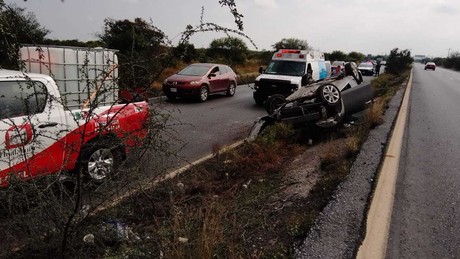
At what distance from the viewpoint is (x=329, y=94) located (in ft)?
27.0

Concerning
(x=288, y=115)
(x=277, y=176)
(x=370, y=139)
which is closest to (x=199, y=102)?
(x=288, y=115)

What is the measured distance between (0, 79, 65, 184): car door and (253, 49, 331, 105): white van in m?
10.0

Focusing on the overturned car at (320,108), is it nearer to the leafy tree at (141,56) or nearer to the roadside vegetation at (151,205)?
the roadside vegetation at (151,205)

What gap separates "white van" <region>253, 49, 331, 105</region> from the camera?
1363 centimetres

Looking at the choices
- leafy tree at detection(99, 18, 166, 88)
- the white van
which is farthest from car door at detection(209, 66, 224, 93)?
leafy tree at detection(99, 18, 166, 88)

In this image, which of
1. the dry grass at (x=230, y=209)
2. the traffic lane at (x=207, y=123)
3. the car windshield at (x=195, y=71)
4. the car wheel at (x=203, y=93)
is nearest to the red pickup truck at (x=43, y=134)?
the dry grass at (x=230, y=209)

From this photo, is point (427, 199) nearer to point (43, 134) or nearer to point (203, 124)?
point (43, 134)

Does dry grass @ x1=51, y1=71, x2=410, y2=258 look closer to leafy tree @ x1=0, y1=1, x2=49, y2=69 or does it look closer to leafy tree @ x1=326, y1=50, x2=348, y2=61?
leafy tree @ x1=0, y1=1, x2=49, y2=69

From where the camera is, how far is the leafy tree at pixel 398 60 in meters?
39.0

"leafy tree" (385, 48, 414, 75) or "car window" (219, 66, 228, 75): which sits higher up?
"leafy tree" (385, 48, 414, 75)

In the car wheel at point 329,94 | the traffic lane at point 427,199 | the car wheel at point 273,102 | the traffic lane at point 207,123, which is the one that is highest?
the car wheel at point 329,94

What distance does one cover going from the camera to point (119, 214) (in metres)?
3.96

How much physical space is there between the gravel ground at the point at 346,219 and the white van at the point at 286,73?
26.2 ft

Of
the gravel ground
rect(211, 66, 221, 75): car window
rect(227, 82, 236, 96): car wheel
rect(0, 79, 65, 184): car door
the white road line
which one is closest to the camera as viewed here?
the gravel ground
